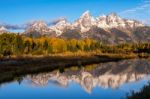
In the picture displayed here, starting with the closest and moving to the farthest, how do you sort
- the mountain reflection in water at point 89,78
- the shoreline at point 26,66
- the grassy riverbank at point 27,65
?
the mountain reflection in water at point 89,78 → the shoreline at point 26,66 → the grassy riverbank at point 27,65

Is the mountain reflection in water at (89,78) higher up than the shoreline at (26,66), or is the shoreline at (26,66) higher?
the shoreline at (26,66)

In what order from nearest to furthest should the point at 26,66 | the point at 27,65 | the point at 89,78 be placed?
the point at 89,78
the point at 26,66
the point at 27,65

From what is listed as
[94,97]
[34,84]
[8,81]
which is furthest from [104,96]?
[8,81]

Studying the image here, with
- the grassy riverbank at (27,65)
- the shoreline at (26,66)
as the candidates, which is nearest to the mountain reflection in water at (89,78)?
the shoreline at (26,66)

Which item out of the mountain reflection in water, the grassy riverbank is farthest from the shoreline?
the mountain reflection in water

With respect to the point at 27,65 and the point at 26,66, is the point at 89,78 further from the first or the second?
the point at 27,65

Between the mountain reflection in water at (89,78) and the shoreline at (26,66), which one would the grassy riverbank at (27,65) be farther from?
the mountain reflection in water at (89,78)

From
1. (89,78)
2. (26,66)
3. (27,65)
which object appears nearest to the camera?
(89,78)

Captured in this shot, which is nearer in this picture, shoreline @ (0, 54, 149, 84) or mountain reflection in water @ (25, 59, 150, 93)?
mountain reflection in water @ (25, 59, 150, 93)

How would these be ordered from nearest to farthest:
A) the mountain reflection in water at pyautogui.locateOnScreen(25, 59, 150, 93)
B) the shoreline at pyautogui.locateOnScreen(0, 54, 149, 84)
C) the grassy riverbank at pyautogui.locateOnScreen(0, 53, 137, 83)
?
1. the mountain reflection in water at pyautogui.locateOnScreen(25, 59, 150, 93)
2. the shoreline at pyautogui.locateOnScreen(0, 54, 149, 84)
3. the grassy riverbank at pyautogui.locateOnScreen(0, 53, 137, 83)

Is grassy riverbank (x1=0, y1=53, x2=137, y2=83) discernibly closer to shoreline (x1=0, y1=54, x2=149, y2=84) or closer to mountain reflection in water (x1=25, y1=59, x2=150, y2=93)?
shoreline (x1=0, y1=54, x2=149, y2=84)

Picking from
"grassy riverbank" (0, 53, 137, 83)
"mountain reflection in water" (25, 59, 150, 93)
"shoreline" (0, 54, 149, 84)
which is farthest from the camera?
"grassy riverbank" (0, 53, 137, 83)

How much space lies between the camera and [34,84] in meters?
56.2

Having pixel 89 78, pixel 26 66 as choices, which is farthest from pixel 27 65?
pixel 89 78
